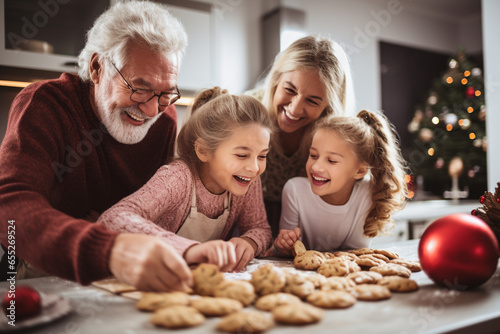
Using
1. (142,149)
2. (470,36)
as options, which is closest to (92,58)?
(142,149)

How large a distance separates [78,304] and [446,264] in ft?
2.56

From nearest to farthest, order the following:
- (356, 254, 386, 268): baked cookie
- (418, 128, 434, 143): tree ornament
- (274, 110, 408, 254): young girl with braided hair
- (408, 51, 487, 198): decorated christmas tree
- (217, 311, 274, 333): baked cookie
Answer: (217, 311, 274, 333): baked cookie → (356, 254, 386, 268): baked cookie → (274, 110, 408, 254): young girl with braided hair → (408, 51, 487, 198): decorated christmas tree → (418, 128, 434, 143): tree ornament

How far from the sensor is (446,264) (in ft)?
2.86

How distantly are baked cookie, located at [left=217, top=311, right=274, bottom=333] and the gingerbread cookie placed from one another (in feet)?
0.56

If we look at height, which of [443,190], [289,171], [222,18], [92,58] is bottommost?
[443,190]

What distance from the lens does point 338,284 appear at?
90 cm

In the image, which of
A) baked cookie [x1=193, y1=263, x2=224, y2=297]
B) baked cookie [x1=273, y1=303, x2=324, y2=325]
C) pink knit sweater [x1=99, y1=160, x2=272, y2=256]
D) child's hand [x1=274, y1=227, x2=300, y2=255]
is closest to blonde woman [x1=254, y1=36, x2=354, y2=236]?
pink knit sweater [x1=99, y1=160, x2=272, y2=256]

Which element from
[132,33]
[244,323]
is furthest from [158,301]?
[132,33]

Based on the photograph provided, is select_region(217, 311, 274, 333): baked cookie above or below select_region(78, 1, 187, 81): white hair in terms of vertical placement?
below

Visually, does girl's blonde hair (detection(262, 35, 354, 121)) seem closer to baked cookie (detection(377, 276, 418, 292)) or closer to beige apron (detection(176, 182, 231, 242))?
beige apron (detection(176, 182, 231, 242))

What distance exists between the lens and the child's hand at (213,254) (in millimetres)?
946

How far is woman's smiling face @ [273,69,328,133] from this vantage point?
161 cm

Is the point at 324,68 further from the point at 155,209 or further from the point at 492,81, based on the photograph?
the point at 492,81

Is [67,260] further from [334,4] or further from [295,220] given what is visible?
[334,4]
